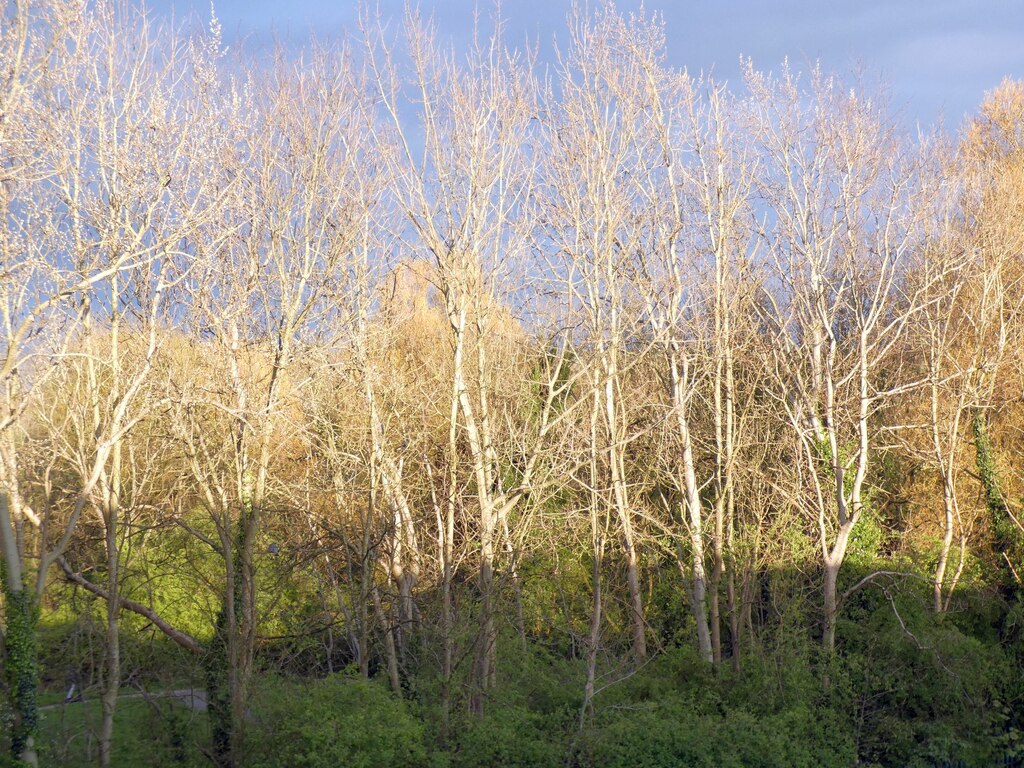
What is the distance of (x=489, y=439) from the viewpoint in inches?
541

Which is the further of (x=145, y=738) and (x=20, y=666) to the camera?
(x=145, y=738)

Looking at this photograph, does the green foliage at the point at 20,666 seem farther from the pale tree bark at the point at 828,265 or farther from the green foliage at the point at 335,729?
the pale tree bark at the point at 828,265

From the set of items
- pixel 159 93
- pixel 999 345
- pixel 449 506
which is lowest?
pixel 449 506

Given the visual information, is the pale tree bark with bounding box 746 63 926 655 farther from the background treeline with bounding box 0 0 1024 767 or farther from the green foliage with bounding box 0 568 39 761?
the green foliage with bounding box 0 568 39 761

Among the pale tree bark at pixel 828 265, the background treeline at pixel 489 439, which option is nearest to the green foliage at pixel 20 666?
the background treeline at pixel 489 439

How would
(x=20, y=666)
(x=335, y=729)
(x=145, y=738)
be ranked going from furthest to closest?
(x=145, y=738), (x=335, y=729), (x=20, y=666)

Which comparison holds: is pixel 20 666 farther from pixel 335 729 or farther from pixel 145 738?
pixel 335 729

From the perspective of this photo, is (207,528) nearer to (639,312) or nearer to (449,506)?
(449,506)

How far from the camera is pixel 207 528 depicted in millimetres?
16359

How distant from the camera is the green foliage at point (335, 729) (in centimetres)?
1042

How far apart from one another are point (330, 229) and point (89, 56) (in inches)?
168

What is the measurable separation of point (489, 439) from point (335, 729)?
4.75 metres

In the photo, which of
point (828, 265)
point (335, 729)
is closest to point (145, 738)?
point (335, 729)

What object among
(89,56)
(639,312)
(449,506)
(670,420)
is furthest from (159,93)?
(670,420)
